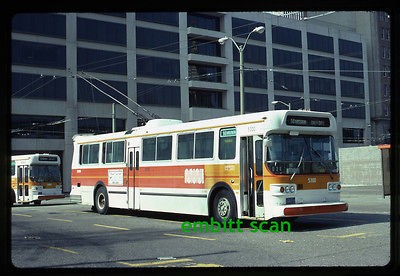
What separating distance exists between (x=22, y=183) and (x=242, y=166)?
16834 mm

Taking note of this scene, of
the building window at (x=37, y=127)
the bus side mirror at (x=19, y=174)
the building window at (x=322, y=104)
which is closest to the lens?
the bus side mirror at (x=19, y=174)

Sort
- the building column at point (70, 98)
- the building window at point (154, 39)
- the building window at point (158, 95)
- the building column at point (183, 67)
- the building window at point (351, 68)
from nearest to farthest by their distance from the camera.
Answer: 1. the building column at point (70, 98)
2. the building window at point (154, 39)
3. the building window at point (158, 95)
4. the building column at point (183, 67)
5. the building window at point (351, 68)

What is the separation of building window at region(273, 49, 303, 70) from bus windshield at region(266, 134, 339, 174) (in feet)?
133

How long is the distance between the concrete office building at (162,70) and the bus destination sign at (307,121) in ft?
83.4

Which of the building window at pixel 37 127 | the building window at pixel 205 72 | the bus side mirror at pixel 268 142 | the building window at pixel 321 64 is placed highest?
the building window at pixel 321 64

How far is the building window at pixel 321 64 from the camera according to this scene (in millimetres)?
54156

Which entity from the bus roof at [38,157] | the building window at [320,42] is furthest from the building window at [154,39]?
the bus roof at [38,157]

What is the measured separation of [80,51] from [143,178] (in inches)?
1130

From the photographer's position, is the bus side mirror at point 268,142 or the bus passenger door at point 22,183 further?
the bus passenger door at point 22,183

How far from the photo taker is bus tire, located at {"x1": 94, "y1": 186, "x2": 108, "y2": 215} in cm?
1903

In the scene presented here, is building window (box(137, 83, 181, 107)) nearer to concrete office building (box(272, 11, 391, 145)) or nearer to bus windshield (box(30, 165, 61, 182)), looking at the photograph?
bus windshield (box(30, 165, 61, 182))

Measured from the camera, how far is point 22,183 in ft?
87.8

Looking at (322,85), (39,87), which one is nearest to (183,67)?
(39,87)

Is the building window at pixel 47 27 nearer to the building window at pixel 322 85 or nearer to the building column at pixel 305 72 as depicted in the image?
the building column at pixel 305 72
